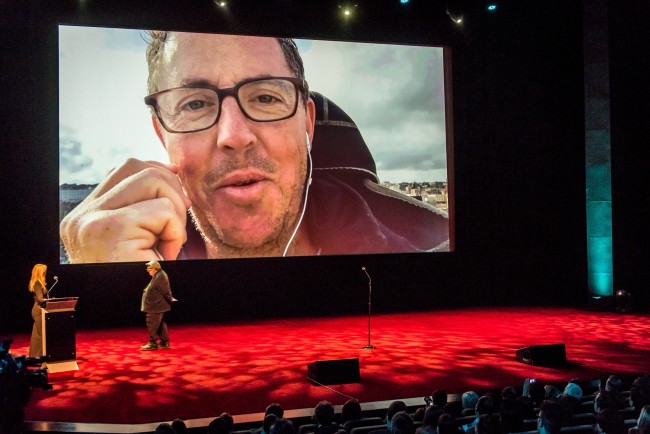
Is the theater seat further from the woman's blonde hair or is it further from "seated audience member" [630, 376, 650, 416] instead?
the woman's blonde hair

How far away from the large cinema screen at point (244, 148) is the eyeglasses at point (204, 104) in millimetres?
16

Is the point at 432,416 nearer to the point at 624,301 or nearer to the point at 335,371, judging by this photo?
the point at 335,371

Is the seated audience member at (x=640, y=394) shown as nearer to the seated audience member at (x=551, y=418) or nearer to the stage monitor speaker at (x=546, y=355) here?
the seated audience member at (x=551, y=418)

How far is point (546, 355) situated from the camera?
6473mm

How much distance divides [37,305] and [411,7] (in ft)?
25.2

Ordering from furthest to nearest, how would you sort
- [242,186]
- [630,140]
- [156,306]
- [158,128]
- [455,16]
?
1. [630,140]
2. [455,16]
3. [242,186]
4. [158,128]
5. [156,306]

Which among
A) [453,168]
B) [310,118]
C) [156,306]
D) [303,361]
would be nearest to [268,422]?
[303,361]

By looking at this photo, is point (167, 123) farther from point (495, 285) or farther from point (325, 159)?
point (495, 285)

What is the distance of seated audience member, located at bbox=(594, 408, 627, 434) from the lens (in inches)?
105

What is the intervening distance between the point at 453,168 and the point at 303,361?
552 centimetres

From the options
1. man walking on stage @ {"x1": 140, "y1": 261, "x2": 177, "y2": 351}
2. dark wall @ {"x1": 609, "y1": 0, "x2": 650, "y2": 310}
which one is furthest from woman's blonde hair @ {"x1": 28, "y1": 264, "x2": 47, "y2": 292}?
dark wall @ {"x1": 609, "y1": 0, "x2": 650, "y2": 310}

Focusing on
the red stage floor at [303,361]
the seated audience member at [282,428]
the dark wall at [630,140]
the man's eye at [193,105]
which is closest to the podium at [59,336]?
the red stage floor at [303,361]

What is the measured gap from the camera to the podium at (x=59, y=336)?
6.29 metres

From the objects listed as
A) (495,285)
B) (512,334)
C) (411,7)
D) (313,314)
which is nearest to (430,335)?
(512,334)
